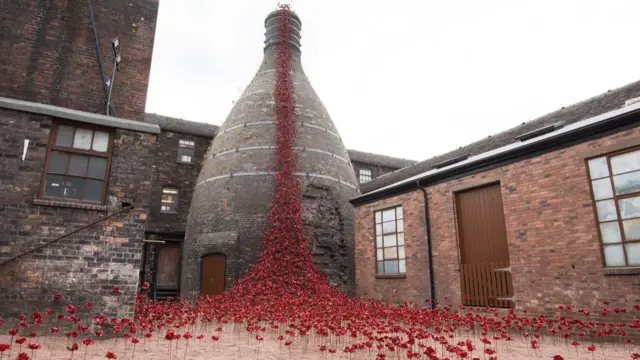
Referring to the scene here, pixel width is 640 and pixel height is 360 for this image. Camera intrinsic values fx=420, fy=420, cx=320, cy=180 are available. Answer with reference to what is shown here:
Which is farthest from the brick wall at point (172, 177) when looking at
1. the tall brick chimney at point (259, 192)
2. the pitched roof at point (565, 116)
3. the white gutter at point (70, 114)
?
the white gutter at point (70, 114)

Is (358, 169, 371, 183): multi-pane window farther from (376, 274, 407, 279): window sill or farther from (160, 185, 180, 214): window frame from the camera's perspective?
(376, 274, 407, 279): window sill

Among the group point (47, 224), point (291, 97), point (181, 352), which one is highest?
point (291, 97)

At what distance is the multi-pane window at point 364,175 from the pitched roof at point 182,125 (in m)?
10.6

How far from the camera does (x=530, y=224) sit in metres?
8.90

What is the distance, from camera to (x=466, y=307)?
10.0 metres

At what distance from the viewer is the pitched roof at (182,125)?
23047mm

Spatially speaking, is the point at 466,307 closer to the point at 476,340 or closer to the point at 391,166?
the point at 476,340

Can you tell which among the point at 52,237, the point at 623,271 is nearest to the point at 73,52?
the point at 52,237

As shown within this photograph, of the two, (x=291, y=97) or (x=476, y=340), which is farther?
(x=291, y=97)

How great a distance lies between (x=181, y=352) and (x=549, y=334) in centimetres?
680

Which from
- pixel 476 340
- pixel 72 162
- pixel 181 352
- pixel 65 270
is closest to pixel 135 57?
pixel 72 162

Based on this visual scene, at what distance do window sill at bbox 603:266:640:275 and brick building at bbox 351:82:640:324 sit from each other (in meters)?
0.02

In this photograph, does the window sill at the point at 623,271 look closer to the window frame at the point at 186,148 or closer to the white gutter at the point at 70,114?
the white gutter at the point at 70,114

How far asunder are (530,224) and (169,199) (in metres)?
18.0
